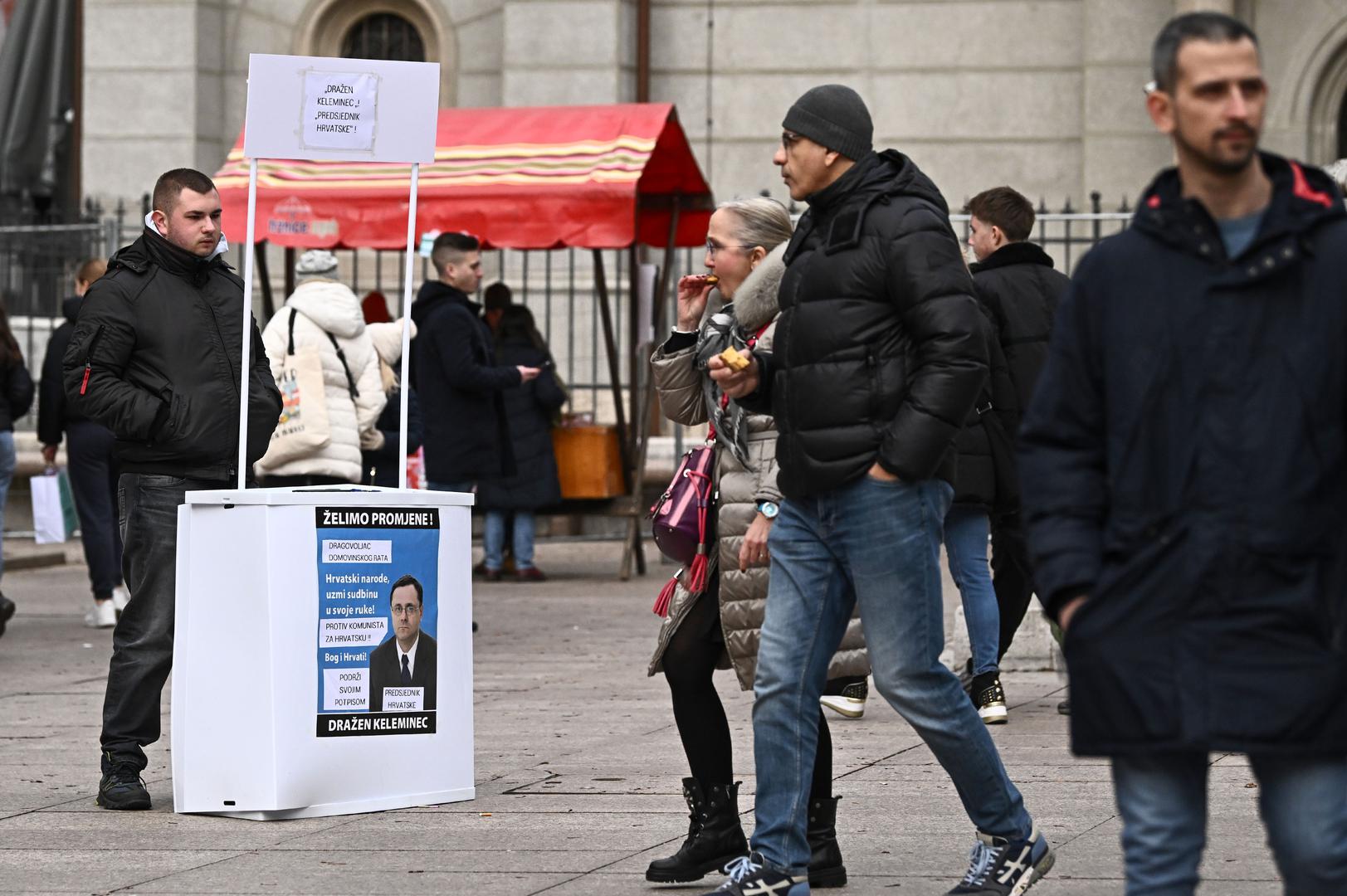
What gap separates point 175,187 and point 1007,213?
3.08 metres

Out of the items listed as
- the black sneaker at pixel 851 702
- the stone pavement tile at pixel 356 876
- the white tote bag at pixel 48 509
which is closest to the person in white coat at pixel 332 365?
the black sneaker at pixel 851 702

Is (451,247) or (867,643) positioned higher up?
(451,247)

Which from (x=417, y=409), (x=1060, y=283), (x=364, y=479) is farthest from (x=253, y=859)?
(x=417, y=409)

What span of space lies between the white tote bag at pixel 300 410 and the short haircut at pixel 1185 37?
6.81 m

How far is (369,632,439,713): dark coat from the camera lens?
6.52 m

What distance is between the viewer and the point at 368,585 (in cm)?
652

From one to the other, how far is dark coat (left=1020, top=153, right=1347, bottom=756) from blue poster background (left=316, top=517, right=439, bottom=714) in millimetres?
3217

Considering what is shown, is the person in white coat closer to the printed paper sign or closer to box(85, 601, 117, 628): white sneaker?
box(85, 601, 117, 628): white sneaker

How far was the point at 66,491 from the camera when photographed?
14.5 m

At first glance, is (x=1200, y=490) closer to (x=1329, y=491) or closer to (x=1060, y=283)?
(x=1329, y=491)

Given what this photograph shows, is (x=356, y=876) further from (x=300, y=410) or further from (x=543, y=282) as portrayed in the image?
(x=543, y=282)

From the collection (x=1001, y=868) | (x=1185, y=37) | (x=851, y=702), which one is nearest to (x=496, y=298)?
(x=851, y=702)

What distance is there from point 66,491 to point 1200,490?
12.0m

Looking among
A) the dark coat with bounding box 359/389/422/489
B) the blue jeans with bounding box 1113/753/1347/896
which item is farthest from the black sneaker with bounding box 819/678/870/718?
the blue jeans with bounding box 1113/753/1347/896
